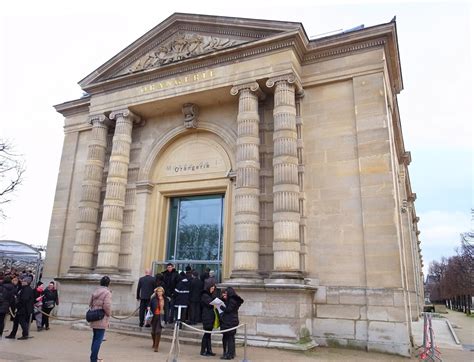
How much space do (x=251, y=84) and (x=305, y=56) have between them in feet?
8.10

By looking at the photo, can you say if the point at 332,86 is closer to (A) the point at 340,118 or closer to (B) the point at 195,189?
(A) the point at 340,118

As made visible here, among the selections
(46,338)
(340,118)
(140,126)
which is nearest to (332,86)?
(340,118)

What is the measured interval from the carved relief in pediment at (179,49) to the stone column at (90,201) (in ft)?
10.4

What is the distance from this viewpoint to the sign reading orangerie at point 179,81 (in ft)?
51.6

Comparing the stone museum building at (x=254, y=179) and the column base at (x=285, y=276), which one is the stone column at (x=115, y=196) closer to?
the stone museum building at (x=254, y=179)

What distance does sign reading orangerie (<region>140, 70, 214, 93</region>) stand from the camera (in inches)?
619

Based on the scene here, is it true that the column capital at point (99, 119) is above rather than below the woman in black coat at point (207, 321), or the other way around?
above

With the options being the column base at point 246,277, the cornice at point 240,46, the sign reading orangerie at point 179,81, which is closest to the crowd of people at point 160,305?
the column base at point 246,277

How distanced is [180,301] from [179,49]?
10.8 metres

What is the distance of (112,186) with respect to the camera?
1611 centimetres

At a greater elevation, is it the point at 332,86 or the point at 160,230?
the point at 332,86

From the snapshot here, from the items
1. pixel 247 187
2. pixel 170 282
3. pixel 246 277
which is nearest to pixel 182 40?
pixel 247 187

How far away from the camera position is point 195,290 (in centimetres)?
1209

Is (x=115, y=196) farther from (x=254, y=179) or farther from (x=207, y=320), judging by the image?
(x=207, y=320)
